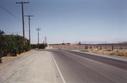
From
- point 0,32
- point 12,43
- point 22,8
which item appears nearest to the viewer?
point 0,32

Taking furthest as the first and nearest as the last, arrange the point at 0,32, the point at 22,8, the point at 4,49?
the point at 22,8
the point at 4,49
the point at 0,32

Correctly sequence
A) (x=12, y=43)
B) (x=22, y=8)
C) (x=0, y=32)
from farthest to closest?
(x=22, y=8)
(x=12, y=43)
(x=0, y=32)

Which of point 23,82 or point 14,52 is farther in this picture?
point 14,52

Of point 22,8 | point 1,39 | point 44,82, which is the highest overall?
point 22,8

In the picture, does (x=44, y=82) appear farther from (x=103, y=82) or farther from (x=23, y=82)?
(x=103, y=82)

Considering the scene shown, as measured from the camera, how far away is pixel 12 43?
45562 millimetres

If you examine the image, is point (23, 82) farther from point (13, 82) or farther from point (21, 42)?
point (21, 42)

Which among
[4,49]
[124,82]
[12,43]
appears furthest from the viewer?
[12,43]

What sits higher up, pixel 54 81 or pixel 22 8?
pixel 22 8

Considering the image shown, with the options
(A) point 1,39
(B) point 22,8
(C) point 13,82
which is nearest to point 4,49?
(A) point 1,39

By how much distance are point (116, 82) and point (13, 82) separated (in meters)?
5.29

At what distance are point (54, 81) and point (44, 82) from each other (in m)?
0.61

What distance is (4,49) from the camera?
41.4 meters

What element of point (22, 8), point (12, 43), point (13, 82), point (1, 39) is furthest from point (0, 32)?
point (13, 82)
